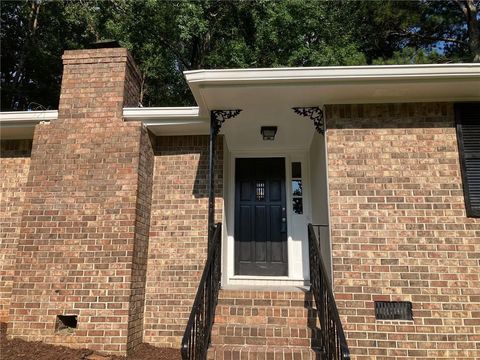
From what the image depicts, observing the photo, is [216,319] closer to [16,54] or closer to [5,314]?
[5,314]

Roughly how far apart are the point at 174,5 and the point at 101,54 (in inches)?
276

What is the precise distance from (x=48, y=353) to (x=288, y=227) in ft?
11.7

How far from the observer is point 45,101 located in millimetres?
14305

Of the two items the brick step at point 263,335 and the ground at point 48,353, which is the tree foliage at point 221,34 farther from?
the ground at point 48,353

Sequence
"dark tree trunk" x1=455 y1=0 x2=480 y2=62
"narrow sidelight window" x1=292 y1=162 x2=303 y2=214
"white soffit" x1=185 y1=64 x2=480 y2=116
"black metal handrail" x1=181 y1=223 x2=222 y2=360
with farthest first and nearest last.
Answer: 1. "dark tree trunk" x1=455 y1=0 x2=480 y2=62
2. "narrow sidelight window" x1=292 y1=162 x2=303 y2=214
3. "white soffit" x1=185 y1=64 x2=480 y2=116
4. "black metal handrail" x1=181 y1=223 x2=222 y2=360

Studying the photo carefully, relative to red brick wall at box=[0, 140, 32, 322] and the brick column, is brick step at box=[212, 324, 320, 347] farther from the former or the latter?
red brick wall at box=[0, 140, 32, 322]

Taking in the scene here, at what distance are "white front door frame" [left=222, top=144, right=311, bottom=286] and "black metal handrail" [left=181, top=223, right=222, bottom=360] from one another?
913 mm

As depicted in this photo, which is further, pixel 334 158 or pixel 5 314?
pixel 5 314

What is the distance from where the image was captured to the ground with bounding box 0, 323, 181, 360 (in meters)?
4.13

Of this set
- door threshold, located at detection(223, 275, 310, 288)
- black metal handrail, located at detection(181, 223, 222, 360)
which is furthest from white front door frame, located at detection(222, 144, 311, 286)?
black metal handrail, located at detection(181, 223, 222, 360)

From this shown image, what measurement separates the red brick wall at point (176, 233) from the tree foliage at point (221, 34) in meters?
6.13

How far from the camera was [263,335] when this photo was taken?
13.4 ft

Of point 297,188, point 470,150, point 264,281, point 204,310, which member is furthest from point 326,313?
point 297,188

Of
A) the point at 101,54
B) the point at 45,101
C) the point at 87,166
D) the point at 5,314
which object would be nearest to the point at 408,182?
the point at 87,166
